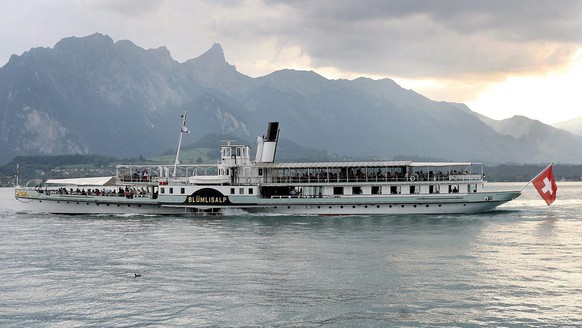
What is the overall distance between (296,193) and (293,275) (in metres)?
34.3

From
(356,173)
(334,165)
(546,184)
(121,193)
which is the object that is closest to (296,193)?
(334,165)

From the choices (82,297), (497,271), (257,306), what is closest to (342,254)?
(497,271)

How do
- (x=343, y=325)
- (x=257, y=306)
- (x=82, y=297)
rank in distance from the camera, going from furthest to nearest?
(x=82, y=297) → (x=257, y=306) → (x=343, y=325)

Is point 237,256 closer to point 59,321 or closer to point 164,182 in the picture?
point 59,321

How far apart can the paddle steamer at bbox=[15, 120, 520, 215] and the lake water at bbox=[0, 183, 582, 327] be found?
338 inches

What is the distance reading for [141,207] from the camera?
2766 inches

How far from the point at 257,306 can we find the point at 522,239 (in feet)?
94.8

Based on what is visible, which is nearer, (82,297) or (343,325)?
(343,325)

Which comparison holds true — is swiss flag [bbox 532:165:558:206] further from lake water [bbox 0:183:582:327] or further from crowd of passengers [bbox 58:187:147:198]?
crowd of passengers [bbox 58:187:147:198]

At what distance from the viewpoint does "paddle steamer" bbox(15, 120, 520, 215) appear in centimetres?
6675

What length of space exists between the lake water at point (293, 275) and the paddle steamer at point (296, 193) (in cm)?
857

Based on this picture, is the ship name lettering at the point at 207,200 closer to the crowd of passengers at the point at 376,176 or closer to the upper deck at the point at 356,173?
the upper deck at the point at 356,173

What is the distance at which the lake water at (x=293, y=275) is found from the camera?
2705 cm

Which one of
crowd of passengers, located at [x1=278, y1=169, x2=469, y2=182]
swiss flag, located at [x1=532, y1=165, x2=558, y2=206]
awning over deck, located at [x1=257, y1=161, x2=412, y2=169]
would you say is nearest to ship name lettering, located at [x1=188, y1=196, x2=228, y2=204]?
awning over deck, located at [x1=257, y1=161, x2=412, y2=169]
